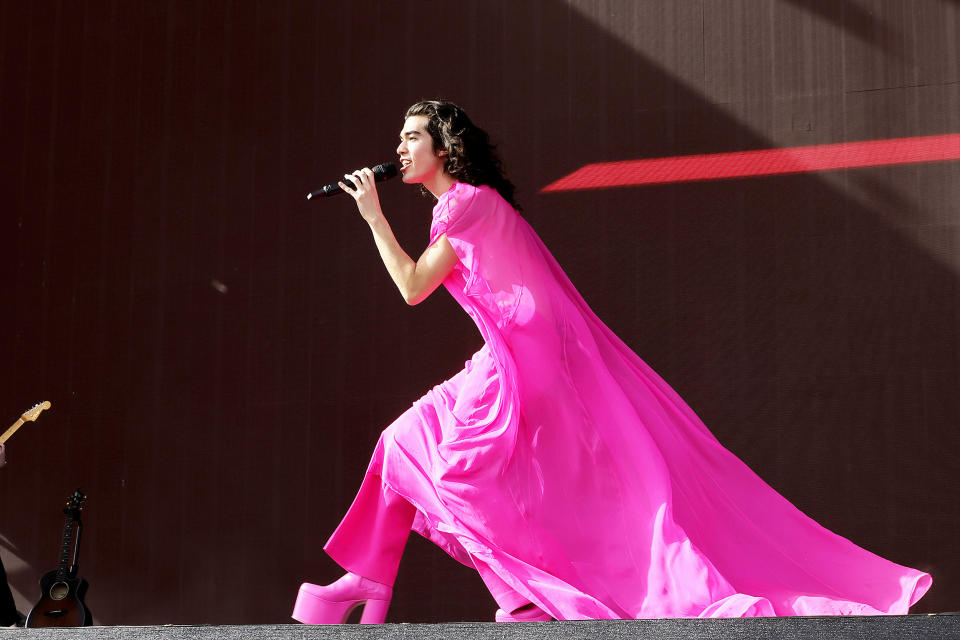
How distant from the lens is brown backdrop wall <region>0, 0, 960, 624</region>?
4.13 metres

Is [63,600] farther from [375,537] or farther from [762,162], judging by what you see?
[762,162]

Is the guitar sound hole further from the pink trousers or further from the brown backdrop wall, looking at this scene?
the pink trousers

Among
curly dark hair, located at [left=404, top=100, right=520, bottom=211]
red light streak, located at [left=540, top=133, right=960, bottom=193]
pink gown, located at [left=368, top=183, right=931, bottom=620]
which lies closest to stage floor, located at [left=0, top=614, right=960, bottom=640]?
pink gown, located at [left=368, top=183, right=931, bottom=620]

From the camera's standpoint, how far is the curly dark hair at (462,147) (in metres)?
2.94

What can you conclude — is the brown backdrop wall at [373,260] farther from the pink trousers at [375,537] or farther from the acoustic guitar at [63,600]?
the pink trousers at [375,537]

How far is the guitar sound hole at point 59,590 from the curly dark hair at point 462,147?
2.22 metres

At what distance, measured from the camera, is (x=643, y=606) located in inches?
100

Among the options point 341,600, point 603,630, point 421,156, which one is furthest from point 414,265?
point 603,630

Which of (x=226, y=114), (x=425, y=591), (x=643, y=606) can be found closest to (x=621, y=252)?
(x=425, y=591)

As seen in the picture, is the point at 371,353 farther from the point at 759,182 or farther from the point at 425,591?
the point at 759,182

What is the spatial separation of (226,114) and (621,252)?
1.66 metres

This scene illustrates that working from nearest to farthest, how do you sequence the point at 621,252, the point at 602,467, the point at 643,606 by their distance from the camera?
the point at 643,606
the point at 602,467
the point at 621,252

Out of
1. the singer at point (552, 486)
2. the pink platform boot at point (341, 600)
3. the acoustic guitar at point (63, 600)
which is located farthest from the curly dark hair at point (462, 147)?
the acoustic guitar at point (63, 600)

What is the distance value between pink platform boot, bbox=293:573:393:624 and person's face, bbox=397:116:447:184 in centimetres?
94
